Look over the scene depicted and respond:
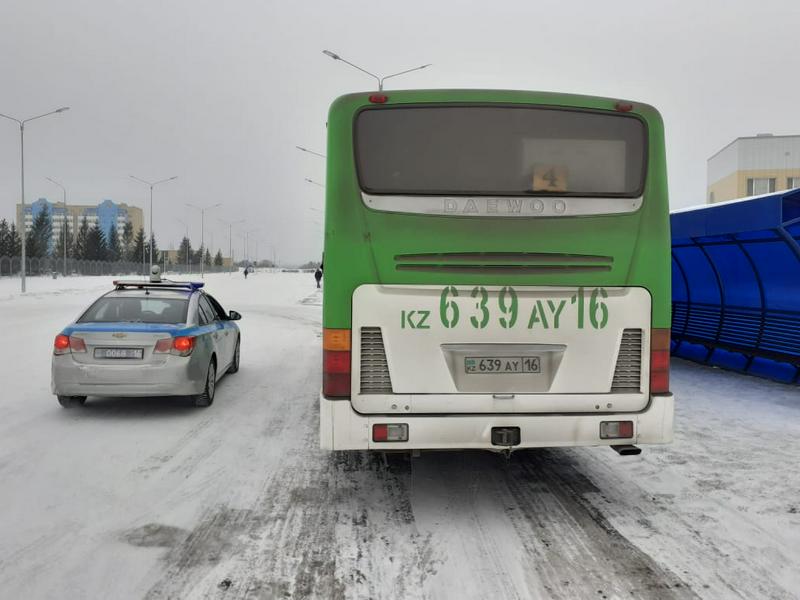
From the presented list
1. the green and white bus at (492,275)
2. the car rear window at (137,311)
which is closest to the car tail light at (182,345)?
the car rear window at (137,311)

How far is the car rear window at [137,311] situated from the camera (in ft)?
25.9

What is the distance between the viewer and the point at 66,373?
7285mm

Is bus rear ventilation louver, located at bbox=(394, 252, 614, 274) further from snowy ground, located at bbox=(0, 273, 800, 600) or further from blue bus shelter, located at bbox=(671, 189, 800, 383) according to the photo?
blue bus shelter, located at bbox=(671, 189, 800, 383)

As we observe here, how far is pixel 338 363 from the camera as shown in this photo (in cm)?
445

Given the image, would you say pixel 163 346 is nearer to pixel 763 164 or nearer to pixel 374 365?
pixel 374 365

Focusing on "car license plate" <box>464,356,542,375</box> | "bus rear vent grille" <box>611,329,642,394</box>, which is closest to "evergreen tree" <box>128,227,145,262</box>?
"car license plate" <box>464,356,542,375</box>

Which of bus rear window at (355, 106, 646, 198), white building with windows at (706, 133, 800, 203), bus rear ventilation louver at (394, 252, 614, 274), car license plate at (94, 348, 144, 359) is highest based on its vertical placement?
white building with windows at (706, 133, 800, 203)

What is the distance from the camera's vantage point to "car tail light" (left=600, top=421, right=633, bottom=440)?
455 cm

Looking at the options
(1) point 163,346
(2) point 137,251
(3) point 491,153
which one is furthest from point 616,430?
(2) point 137,251

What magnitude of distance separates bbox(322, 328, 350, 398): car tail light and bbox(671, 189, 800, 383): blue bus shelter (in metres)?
7.22

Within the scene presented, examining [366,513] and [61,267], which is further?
[61,267]

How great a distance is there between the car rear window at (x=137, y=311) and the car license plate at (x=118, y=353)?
603 millimetres

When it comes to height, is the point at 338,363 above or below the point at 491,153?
below

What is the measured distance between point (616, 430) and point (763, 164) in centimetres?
5150
